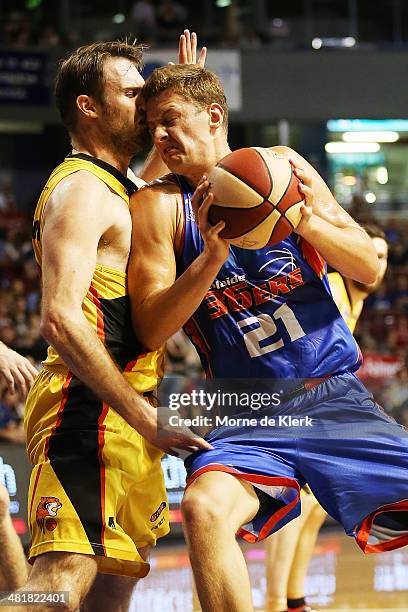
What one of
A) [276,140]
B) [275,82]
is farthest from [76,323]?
[276,140]

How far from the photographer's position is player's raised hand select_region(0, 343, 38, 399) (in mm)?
3361

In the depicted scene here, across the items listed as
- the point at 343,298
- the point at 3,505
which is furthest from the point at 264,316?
the point at 343,298

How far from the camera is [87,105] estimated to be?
3.41 m

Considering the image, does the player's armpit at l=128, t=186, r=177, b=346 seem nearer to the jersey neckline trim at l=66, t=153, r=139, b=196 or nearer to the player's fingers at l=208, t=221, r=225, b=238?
the jersey neckline trim at l=66, t=153, r=139, b=196

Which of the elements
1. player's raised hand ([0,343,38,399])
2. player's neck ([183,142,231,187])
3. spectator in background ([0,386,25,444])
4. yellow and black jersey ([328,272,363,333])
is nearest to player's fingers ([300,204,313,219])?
player's neck ([183,142,231,187])

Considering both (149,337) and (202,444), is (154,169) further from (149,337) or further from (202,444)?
(202,444)

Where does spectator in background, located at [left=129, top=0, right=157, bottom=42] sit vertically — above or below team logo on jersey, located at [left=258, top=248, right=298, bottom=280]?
above

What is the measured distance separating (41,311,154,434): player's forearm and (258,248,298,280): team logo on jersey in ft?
2.19

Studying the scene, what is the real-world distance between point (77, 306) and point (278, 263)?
0.78 m

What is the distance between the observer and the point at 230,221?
115 inches

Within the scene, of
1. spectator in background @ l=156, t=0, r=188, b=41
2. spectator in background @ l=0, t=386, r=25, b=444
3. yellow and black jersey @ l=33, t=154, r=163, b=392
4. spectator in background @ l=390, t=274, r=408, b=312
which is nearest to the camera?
yellow and black jersey @ l=33, t=154, r=163, b=392

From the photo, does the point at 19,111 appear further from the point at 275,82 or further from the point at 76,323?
the point at 76,323

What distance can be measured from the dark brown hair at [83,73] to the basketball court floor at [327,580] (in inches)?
120

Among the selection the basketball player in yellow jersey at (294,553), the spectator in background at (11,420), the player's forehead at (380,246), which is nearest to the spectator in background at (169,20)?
the spectator in background at (11,420)
